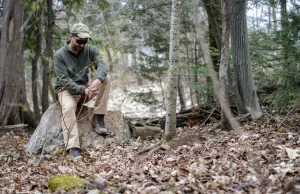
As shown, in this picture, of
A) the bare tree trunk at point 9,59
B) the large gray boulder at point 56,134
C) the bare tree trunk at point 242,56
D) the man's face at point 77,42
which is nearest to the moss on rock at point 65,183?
the large gray boulder at point 56,134

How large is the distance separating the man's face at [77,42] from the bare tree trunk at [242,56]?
8.76 ft

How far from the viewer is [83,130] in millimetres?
7129

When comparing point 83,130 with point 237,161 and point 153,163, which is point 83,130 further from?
point 237,161

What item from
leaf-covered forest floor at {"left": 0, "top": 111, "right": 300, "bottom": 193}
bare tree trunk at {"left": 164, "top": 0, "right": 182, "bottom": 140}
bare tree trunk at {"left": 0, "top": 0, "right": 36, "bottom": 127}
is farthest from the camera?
bare tree trunk at {"left": 0, "top": 0, "right": 36, "bottom": 127}

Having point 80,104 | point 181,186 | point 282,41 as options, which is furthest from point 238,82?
point 181,186

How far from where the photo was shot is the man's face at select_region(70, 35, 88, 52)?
6.68m

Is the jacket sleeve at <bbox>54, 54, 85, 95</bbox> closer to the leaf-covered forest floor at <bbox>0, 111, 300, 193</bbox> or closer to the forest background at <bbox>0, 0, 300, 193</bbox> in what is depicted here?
the forest background at <bbox>0, 0, 300, 193</bbox>

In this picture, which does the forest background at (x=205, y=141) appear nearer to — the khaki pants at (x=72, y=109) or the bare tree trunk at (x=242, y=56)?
the bare tree trunk at (x=242, y=56)

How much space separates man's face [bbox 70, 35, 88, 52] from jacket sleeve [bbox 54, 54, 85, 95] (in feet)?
1.10

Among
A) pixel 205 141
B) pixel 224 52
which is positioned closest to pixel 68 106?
pixel 205 141

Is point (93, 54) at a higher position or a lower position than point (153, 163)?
higher

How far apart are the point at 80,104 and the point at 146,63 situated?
16.5 ft

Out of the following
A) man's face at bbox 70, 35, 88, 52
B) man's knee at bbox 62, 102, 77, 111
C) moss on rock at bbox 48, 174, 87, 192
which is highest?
man's face at bbox 70, 35, 88, 52

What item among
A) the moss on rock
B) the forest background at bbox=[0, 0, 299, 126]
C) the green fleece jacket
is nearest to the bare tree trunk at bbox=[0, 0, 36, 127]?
the forest background at bbox=[0, 0, 299, 126]
